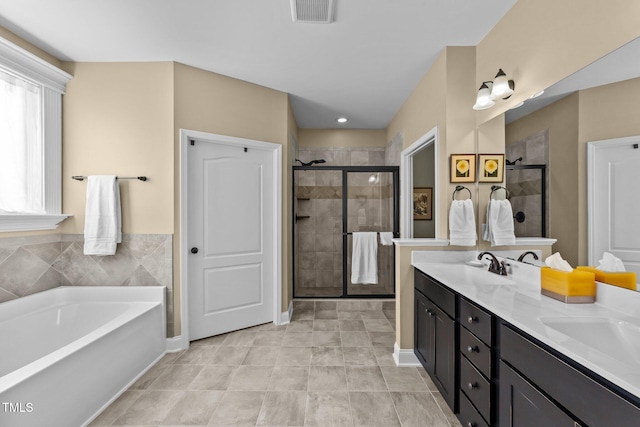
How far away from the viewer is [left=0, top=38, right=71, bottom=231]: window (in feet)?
6.73

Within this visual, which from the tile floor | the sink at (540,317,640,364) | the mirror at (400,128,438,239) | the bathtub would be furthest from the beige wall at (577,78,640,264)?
the bathtub

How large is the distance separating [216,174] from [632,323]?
295 cm

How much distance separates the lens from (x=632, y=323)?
1.05 m

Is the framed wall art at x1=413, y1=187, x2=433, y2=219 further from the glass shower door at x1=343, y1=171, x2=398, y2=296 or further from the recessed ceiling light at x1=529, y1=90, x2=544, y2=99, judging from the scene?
the recessed ceiling light at x1=529, y1=90, x2=544, y2=99

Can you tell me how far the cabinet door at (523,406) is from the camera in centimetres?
87

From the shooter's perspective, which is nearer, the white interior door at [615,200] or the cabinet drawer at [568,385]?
the cabinet drawer at [568,385]

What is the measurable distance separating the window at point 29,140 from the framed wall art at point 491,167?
3530 mm

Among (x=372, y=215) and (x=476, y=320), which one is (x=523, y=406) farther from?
(x=372, y=215)

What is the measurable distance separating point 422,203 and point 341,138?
5.89 feet

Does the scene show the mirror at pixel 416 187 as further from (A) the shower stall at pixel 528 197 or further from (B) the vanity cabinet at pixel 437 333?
(A) the shower stall at pixel 528 197

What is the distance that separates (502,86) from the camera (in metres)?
1.79

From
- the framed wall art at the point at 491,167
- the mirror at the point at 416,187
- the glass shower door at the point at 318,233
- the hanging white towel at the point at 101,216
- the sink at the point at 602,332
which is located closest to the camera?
the sink at the point at 602,332

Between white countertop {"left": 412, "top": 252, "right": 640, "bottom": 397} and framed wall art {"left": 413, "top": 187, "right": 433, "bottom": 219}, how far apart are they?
1633 mm

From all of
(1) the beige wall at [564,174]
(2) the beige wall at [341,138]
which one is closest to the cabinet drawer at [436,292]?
(1) the beige wall at [564,174]
